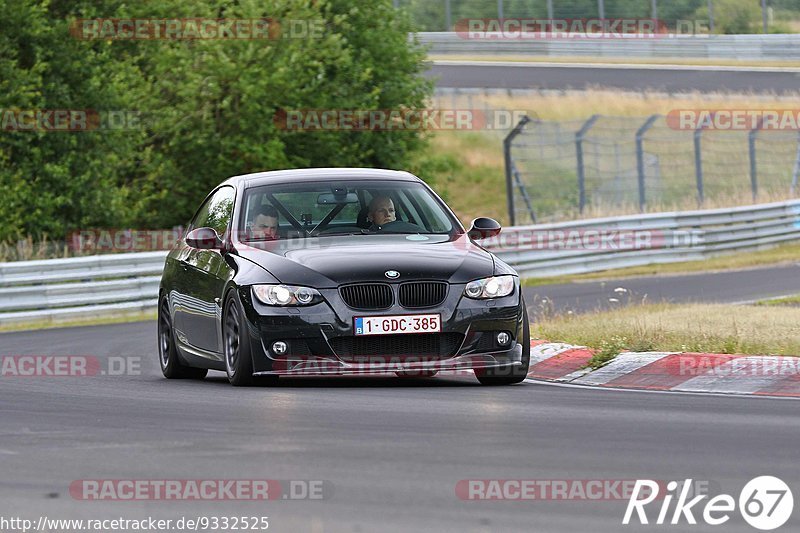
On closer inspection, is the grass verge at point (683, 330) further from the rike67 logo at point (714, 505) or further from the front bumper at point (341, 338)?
the rike67 logo at point (714, 505)

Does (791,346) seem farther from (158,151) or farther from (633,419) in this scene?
(158,151)

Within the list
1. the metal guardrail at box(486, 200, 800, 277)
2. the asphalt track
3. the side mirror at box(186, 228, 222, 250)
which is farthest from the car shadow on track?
the asphalt track

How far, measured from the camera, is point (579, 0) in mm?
51000

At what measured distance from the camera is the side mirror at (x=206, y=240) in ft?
39.2

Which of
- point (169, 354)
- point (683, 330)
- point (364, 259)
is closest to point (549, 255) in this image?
point (683, 330)

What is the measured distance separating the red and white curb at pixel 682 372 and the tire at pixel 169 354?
8.71 feet

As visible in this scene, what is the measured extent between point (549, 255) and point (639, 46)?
27.7 meters

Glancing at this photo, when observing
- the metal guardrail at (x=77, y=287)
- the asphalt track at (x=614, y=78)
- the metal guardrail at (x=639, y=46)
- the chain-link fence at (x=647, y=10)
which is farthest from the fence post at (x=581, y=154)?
the metal guardrail at (x=639, y=46)

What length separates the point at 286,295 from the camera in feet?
35.5

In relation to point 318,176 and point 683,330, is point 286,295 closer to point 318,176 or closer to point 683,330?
point 318,176

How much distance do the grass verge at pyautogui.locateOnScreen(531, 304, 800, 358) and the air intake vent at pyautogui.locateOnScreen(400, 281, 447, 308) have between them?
1.81 metres

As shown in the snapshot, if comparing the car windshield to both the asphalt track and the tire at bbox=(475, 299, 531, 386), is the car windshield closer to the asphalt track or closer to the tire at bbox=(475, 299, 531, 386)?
the tire at bbox=(475, 299, 531, 386)

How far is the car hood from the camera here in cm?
1081

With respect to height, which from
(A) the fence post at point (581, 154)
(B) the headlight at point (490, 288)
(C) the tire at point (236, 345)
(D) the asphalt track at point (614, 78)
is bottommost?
(D) the asphalt track at point (614, 78)
